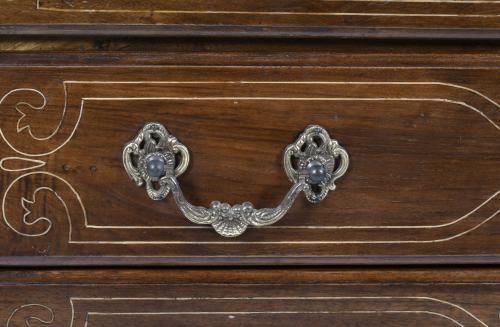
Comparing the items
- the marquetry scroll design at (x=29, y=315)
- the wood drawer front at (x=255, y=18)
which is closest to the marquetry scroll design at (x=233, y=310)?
the marquetry scroll design at (x=29, y=315)

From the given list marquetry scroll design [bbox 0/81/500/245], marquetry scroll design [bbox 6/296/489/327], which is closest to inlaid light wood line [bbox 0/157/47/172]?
marquetry scroll design [bbox 0/81/500/245]

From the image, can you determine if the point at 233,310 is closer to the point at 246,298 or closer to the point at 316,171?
the point at 246,298

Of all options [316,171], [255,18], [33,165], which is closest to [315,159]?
[316,171]

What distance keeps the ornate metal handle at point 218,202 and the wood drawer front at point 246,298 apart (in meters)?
0.06

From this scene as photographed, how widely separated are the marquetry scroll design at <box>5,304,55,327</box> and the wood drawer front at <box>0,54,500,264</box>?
0.14 feet

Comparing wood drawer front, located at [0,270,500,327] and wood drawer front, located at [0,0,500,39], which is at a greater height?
wood drawer front, located at [0,0,500,39]

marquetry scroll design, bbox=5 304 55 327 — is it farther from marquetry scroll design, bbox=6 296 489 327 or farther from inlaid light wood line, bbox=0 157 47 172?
inlaid light wood line, bbox=0 157 47 172

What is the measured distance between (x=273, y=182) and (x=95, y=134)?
0.48ft

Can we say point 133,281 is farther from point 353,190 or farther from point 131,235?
point 353,190

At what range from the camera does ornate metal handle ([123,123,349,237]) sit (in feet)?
1.67

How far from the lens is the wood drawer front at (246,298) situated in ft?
1.81

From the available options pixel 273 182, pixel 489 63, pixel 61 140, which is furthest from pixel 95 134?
pixel 489 63

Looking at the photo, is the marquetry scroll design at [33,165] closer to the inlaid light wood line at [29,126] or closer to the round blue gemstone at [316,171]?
the inlaid light wood line at [29,126]

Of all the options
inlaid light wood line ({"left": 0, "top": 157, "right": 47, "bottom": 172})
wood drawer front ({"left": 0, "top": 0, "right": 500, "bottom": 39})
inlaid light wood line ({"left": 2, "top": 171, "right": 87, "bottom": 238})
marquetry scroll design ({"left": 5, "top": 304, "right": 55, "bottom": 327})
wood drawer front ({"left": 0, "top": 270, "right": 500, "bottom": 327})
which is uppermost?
wood drawer front ({"left": 0, "top": 0, "right": 500, "bottom": 39})
